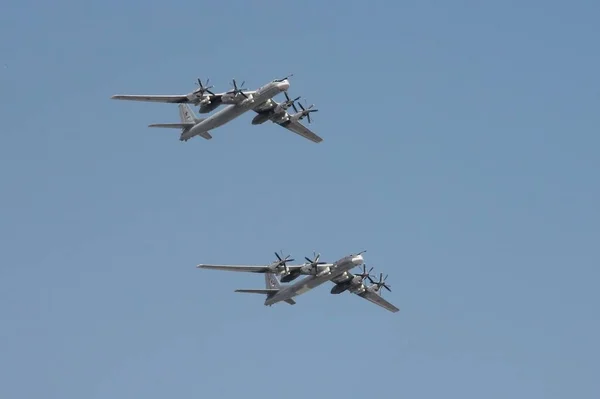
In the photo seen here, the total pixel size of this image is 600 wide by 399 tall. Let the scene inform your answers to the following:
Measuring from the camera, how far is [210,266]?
127 m

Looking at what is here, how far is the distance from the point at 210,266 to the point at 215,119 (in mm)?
15107

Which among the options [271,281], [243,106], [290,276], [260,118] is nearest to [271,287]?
[271,281]

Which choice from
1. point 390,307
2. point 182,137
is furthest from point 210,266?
point 390,307

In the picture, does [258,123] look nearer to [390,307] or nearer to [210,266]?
[210,266]

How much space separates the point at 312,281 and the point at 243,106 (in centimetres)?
1919

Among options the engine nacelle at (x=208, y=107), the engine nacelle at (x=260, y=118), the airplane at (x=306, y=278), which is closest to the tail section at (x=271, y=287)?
the airplane at (x=306, y=278)

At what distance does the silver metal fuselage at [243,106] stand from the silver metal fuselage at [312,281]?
18.0 meters

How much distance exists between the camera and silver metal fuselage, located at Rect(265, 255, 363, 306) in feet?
407

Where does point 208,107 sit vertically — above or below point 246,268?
above

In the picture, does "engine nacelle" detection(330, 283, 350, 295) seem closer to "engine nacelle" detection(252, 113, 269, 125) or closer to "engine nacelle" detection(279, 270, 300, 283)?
"engine nacelle" detection(279, 270, 300, 283)

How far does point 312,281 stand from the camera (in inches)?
5007

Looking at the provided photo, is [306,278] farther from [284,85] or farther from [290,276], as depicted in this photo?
[284,85]

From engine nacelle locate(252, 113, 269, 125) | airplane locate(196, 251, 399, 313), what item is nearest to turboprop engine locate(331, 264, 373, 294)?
airplane locate(196, 251, 399, 313)

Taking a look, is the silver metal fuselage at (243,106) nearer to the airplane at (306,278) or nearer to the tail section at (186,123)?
the tail section at (186,123)
